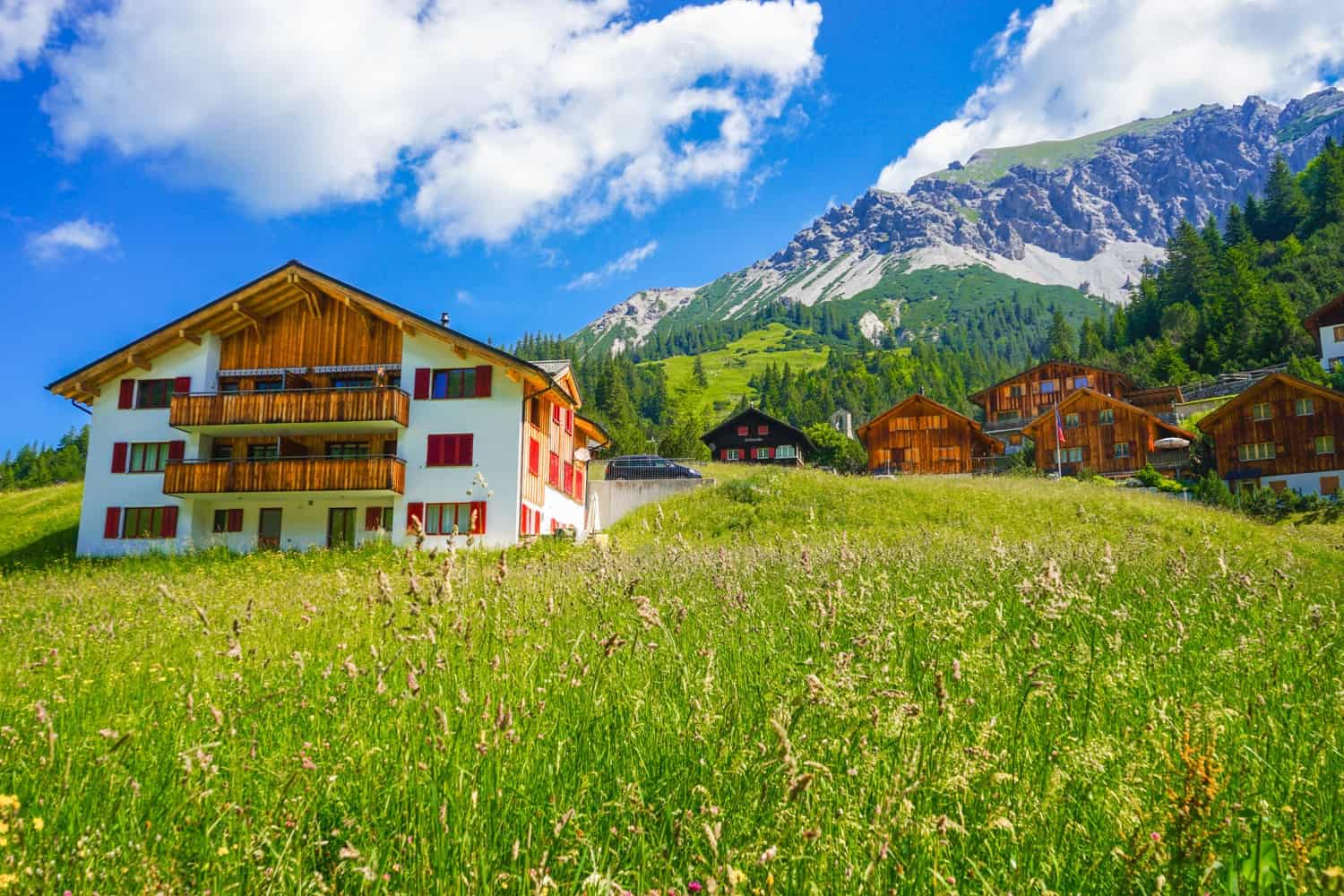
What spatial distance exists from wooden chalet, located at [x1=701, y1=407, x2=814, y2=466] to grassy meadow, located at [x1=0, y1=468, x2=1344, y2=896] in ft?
262

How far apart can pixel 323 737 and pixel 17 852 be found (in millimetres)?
1240

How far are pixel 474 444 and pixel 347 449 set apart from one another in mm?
6037

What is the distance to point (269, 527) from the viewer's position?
35.6m

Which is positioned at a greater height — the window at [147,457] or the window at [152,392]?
the window at [152,392]

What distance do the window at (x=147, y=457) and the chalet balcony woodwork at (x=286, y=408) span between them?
2202 mm

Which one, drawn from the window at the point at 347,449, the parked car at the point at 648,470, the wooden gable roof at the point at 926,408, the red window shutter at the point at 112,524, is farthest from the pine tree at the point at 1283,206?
the red window shutter at the point at 112,524

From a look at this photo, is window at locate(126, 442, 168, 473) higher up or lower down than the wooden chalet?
lower down

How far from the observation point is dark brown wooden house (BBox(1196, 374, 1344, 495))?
52.8m

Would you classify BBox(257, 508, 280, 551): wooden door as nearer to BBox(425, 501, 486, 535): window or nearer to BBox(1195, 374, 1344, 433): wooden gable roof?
BBox(425, 501, 486, 535): window

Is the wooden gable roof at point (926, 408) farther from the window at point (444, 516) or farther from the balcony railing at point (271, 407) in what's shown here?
the balcony railing at point (271, 407)

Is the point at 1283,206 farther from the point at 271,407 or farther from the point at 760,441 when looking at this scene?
the point at 271,407

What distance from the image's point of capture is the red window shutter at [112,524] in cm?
3509

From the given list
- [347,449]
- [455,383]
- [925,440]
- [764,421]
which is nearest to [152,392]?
[347,449]

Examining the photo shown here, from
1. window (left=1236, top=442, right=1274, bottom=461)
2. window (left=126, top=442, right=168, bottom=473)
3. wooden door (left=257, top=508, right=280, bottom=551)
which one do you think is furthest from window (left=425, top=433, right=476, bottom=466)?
window (left=1236, top=442, right=1274, bottom=461)
